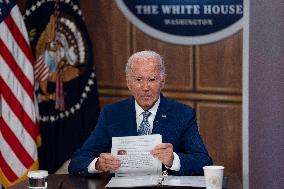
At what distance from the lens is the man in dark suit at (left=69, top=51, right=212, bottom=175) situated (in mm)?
2752

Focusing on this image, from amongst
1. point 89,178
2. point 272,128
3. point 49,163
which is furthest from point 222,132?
point 89,178

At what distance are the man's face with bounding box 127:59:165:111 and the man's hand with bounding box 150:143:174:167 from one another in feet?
1.08

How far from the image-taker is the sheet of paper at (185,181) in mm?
2383

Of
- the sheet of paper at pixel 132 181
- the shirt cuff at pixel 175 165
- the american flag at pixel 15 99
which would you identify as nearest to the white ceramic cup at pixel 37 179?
the sheet of paper at pixel 132 181

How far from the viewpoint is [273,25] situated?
13.0 feet

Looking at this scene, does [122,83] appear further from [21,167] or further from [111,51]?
[21,167]

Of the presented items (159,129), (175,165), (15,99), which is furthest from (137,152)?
(15,99)

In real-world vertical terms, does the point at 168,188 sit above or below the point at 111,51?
below

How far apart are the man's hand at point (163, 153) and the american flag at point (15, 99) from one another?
1.71 m

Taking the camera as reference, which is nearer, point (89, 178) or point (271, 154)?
point (89, 178)

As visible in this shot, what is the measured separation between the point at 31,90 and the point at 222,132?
1350 mm

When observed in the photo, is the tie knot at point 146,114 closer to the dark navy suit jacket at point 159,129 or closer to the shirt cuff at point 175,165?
the dark navy suit jacket at point 159,129

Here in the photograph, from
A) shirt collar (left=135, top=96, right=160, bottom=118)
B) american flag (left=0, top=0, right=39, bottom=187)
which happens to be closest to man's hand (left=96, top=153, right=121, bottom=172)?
shirt collar (left=135, top=96, right=160, bottom=118)

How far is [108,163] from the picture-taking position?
2523 mm
